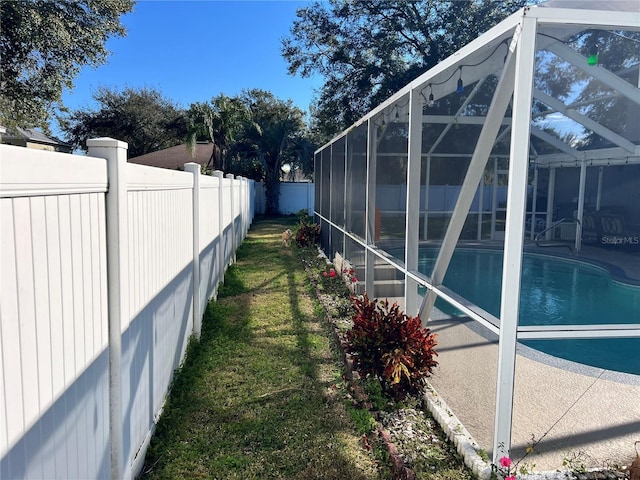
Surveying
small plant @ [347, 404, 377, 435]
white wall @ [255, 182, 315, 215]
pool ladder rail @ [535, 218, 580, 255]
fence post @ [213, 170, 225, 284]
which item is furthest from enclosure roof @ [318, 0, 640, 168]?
white wall @ [255, 182, 315, 215]

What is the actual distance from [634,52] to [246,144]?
883 inches

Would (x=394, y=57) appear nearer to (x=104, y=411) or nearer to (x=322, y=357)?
(x=322, y=357)

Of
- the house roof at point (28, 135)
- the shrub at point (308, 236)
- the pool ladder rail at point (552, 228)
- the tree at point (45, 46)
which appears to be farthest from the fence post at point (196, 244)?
the tree at point (45, 46)

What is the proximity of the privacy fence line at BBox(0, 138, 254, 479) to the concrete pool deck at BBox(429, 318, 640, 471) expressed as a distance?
6.74ft

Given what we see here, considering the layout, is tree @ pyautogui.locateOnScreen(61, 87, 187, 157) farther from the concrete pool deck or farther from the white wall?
the concrete pool deck

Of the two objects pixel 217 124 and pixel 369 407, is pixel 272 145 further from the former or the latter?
pixel 369 407

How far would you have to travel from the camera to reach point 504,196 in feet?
8.23

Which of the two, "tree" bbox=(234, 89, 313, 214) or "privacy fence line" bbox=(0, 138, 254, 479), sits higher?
"tree" bbox=(234, 89, 313, 214)

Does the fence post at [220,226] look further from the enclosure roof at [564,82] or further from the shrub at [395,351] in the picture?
the shrub at [395,351]

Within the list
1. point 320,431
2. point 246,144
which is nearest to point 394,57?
point 246,144

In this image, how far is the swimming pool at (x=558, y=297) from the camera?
9.04ft

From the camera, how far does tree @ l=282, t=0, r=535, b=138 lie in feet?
48.5

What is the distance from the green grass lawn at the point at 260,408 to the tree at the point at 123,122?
2656 centimetres

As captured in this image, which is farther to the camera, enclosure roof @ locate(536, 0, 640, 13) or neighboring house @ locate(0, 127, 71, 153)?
neighboring house @ locate(0, 127, 71, 153)
